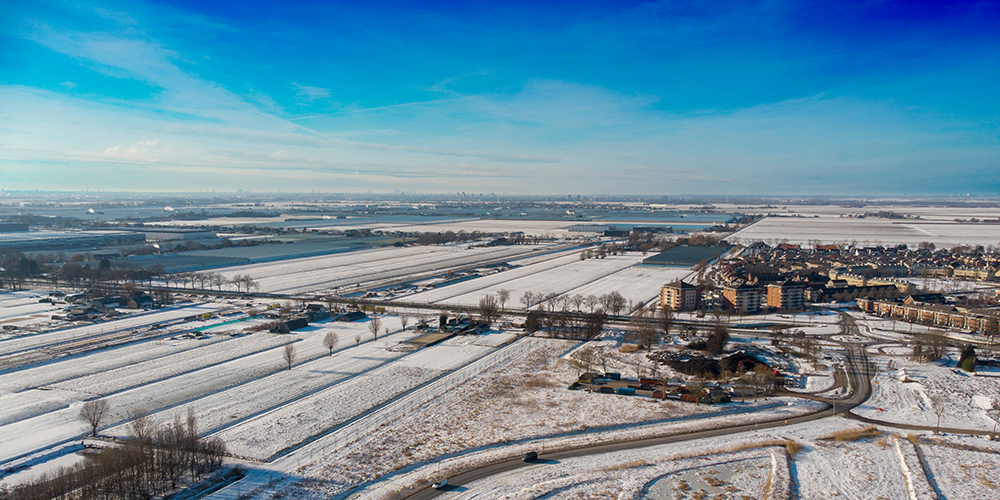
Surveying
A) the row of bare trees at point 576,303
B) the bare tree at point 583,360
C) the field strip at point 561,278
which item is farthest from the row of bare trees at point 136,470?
the field strip at point 561,278

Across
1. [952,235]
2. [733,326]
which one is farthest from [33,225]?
[952,235]

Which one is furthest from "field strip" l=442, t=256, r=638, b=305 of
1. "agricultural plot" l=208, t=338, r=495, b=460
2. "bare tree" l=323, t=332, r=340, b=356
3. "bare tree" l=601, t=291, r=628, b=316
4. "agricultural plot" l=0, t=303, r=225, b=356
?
"agricultural plot" l=0, t=303, r=225, b=356

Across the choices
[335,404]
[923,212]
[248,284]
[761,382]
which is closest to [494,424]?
[335,404]

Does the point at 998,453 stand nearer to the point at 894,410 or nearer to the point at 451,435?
the point at 894,410

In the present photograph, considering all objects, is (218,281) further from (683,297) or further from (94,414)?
(683,297)

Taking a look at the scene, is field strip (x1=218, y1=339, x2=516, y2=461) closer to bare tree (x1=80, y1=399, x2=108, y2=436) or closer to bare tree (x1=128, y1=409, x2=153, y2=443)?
bare tree (x1=128, y1=409, x2=153, y2=443)
